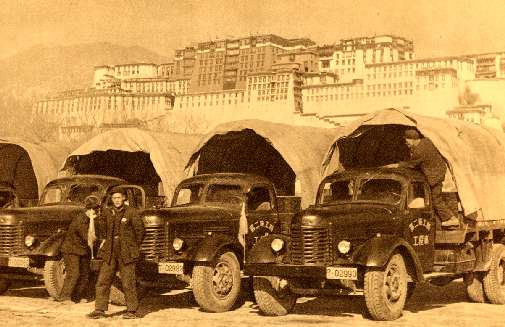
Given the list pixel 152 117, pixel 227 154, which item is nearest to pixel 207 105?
pixel 152 117

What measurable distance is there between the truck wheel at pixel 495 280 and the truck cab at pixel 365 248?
0.61 metres

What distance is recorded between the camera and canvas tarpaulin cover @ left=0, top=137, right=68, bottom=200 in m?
20.7

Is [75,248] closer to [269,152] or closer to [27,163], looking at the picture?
[269,152]

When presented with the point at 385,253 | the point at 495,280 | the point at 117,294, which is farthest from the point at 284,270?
the point at 495,280

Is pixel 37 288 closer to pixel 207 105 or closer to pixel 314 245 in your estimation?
pixel 314 245

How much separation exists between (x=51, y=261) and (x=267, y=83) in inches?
6301

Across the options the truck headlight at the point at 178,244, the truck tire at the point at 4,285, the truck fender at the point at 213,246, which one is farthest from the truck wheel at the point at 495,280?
the truck tire at the point at 4,285

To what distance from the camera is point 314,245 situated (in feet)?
38.8

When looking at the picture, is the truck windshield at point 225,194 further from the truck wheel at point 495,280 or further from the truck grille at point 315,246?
the truck wheel at point 495,280

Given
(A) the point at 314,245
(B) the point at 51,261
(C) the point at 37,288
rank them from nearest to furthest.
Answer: (A) the point at 314,245 → (B) the point at 51,261 → (C) the point at 37,288

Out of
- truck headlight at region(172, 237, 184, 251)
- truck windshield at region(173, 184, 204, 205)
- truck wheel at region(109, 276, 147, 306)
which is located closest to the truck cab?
truck headlight at region(172, 237, 184, 251)

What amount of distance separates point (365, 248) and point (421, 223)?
1558 mm

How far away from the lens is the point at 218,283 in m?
13.2

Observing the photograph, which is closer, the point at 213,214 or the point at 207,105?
the point at 213,214
